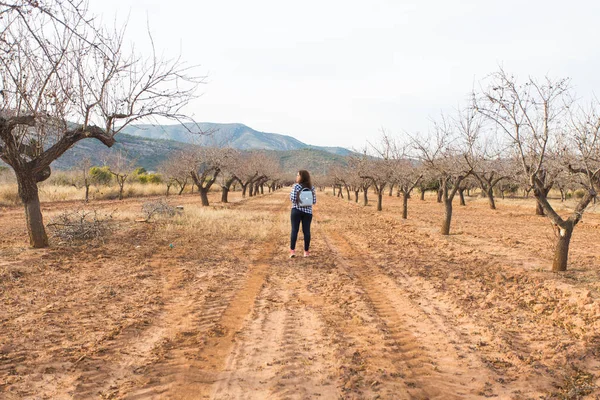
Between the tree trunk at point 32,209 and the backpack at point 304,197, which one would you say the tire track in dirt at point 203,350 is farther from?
the tree trunk at point 32,209

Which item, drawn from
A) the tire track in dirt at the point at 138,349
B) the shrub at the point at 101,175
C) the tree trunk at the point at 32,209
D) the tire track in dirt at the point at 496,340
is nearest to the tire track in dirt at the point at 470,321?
the tire track in dirt at the point at 496,340

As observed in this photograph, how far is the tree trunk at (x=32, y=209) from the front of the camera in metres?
7.72

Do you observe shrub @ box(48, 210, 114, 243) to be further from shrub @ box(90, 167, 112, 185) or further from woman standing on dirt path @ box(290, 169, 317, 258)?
shrub @ box(90, 167, 112, 185)

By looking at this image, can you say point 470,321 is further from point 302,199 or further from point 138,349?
point 302,199

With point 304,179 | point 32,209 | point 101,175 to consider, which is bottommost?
point 32,209

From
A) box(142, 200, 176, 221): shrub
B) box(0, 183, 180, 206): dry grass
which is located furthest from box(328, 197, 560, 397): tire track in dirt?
box(0, 183, 180, 206): dry grass

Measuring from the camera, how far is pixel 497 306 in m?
5.07

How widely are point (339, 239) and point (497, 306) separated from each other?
636cm

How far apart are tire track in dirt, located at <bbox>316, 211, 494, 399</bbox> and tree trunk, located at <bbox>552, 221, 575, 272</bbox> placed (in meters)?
3.16

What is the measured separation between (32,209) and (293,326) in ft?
22.3

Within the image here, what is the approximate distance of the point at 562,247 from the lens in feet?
21.1

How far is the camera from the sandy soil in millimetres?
2984

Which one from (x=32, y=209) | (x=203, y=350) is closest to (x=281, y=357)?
(x=203, y=350)

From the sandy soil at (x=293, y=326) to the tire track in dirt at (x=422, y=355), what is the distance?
18 mm
